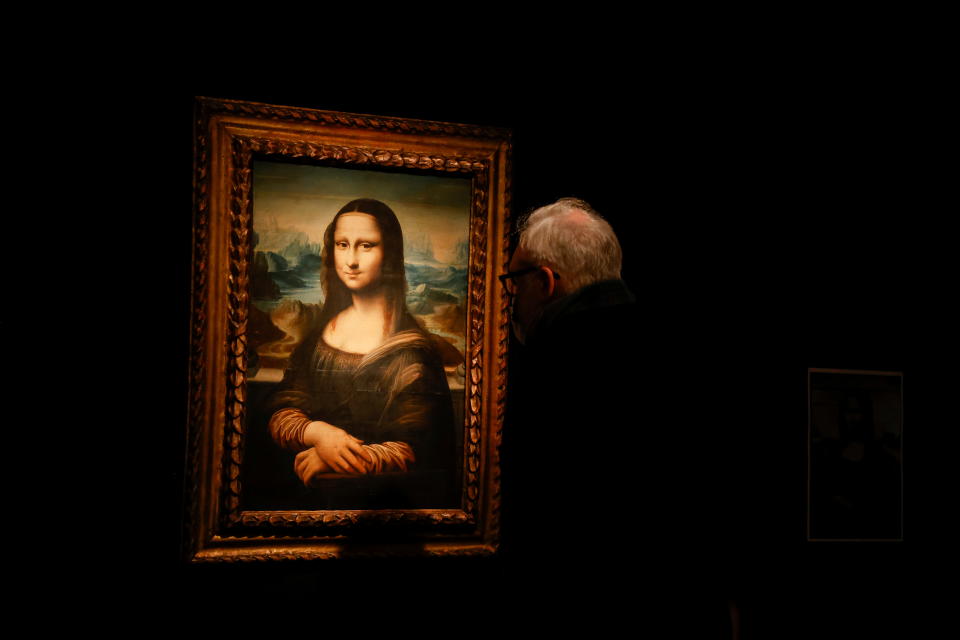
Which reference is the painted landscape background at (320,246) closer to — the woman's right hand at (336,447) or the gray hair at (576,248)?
the woman's right hand at (336,447)

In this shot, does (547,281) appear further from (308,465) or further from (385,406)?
(308,465)

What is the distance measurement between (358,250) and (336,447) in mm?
623

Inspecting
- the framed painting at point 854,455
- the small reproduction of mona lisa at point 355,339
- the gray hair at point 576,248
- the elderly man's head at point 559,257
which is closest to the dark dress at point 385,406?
the small reproduction of mona lisa at point 355,339

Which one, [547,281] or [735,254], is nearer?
[547,281]

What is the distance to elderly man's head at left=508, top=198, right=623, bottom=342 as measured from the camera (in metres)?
2.09

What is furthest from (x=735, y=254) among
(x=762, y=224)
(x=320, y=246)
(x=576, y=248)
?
(x=320, y=246)

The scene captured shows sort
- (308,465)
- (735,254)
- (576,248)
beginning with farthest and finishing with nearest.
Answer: (735,254) < (308,465) < (576,248)

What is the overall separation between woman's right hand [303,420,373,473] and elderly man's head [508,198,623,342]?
2.22 feet

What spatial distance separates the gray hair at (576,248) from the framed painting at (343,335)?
0.45 m

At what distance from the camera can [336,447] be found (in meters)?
2.45

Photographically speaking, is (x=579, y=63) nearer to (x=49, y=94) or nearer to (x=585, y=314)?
(x=585, y=314)

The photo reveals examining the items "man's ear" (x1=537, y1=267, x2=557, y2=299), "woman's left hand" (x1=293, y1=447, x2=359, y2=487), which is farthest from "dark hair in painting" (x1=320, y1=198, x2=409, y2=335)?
"man's ear" (x1=537, y1=267, x2=557, y2=299)

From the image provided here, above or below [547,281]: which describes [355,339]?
below

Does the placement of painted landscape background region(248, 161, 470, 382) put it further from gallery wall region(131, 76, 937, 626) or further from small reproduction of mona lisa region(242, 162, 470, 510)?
gallery wall region(131, 76, 937, 626)
